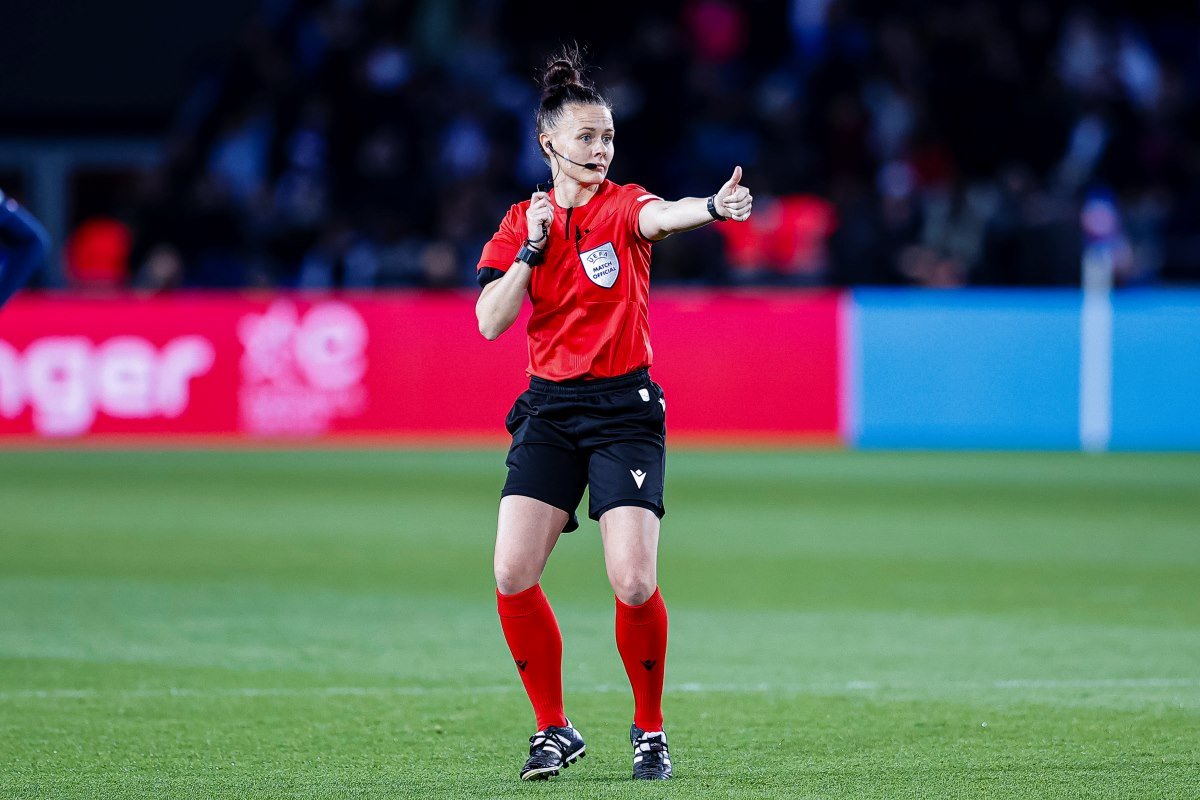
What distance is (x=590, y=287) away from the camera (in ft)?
17.3

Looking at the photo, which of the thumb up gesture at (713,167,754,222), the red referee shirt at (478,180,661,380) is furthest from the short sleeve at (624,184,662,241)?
the thumb up gesture at (713,167,754,222)

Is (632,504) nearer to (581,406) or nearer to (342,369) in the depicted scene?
(581,406)

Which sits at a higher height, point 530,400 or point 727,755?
point 530,400

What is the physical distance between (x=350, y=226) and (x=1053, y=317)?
7.31 meters

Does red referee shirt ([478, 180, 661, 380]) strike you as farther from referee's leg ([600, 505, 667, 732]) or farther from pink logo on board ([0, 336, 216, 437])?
pink logo on board ([0, 336, 216, 437])

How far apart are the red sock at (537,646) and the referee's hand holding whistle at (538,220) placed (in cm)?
102

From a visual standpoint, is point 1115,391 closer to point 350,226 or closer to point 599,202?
point 350,226

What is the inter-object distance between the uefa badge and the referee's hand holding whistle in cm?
15

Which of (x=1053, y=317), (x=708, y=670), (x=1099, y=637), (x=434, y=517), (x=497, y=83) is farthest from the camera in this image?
(x=497, y=83)

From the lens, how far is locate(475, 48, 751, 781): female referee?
17.1ft

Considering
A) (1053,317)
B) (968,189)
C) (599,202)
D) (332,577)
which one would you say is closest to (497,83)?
(968,189)

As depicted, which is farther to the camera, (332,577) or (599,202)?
(332,577)

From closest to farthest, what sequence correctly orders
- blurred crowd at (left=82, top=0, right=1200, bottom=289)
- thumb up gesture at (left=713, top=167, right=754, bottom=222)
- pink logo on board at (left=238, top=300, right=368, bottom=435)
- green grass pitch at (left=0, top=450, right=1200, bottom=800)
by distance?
thumb up gesture at (left=713, top=167, right=754, bottom=222) → green grass pitch at (left=0, top=450, right=1200, bottom=800) → pink logo on board at (left=238, top=300, right=368, bottom=435) → blurred crowd at (left=82, top=0, right=1200, bottom=289)

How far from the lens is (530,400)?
537 cm
